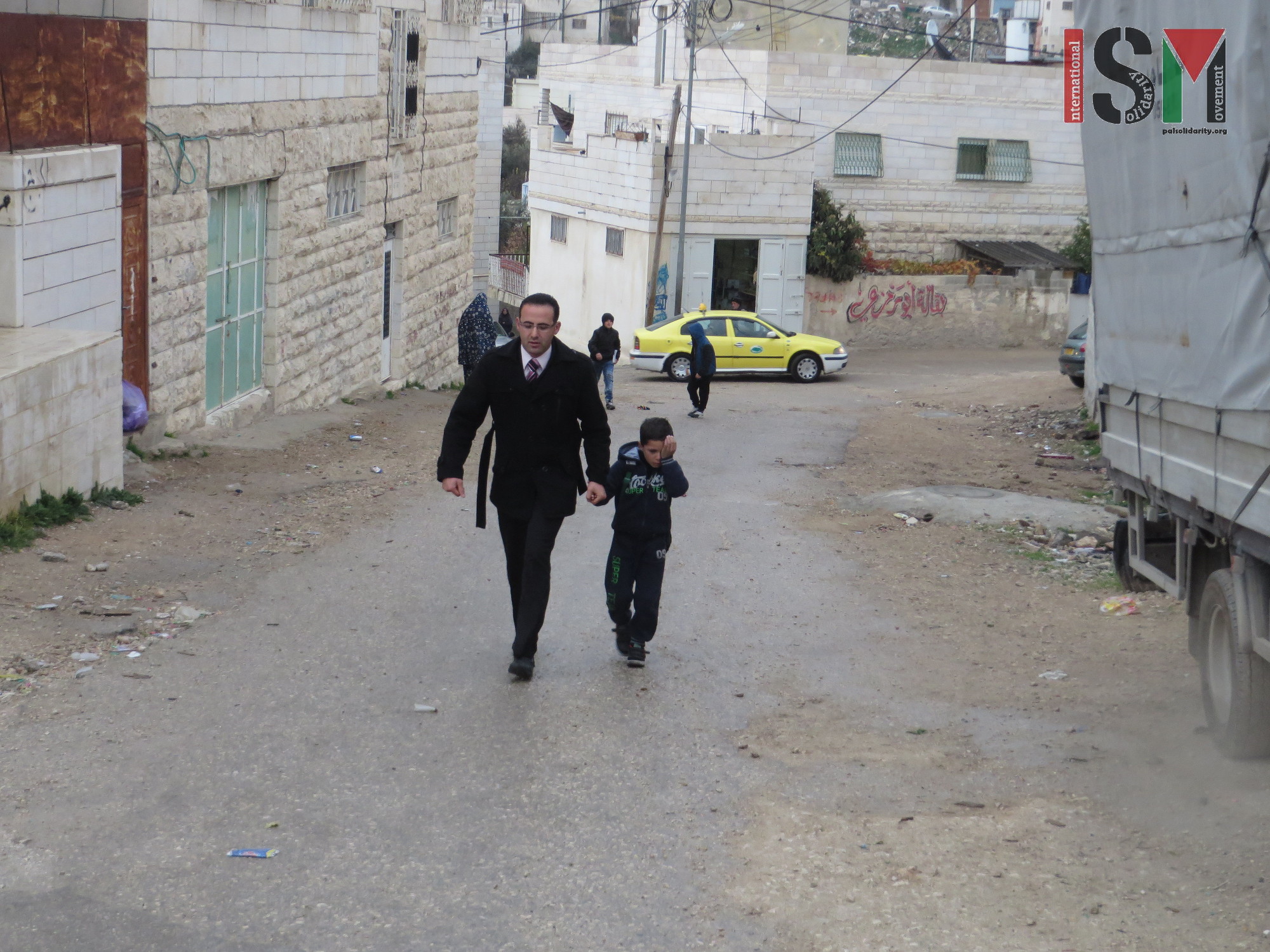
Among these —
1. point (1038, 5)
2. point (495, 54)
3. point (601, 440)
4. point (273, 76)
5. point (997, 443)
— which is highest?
point (1038, 5)

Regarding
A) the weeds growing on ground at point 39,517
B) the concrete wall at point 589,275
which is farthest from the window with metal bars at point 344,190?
the concrete wall at point 589,275

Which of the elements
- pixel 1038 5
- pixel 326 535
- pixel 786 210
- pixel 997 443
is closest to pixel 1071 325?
pixel 786 210

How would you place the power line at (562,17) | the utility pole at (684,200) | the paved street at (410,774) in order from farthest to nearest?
1. the power line at (562,17)
2. the utility pole at (684,200)
3. the paved street at (410,774)

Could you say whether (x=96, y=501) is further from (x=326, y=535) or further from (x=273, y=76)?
(x=273, y=76)

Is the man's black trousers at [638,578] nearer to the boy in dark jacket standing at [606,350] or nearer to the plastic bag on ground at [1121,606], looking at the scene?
the plastic bag on ground at [1121,606]

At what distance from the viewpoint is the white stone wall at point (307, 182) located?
13383 mm

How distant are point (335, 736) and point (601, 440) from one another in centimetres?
191

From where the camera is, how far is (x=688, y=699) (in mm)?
6895

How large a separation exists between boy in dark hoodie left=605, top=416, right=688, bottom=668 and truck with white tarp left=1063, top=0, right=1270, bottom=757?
2.29 metres

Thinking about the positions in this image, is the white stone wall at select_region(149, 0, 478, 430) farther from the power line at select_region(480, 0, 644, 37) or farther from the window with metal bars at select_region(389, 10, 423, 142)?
the power line at select_region(480, 0, 644, 37)

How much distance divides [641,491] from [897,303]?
32.5 meters

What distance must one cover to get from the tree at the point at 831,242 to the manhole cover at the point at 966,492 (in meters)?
23.5

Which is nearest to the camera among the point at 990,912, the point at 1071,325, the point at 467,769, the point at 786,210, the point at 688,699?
the point at 990,912

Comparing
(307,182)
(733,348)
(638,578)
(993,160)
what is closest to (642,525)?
(638,578)
